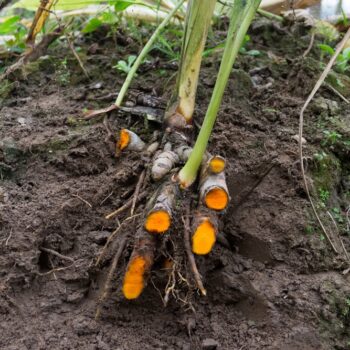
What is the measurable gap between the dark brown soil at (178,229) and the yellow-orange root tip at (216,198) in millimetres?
101

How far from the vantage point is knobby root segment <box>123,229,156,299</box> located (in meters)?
1.22

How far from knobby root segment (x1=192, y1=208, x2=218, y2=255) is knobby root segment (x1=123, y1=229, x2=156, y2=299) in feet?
0.32

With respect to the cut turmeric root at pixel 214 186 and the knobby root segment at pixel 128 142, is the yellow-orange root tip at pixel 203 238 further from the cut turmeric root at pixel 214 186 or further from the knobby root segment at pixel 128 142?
the knobby root segment at pixel 128 142

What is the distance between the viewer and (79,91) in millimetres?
1895

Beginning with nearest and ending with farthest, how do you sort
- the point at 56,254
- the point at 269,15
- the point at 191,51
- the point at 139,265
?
the point at 139,265 → the point at 56,254 → the point at 191,51 → the point at 269,15

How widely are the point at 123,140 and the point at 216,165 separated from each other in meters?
0.38

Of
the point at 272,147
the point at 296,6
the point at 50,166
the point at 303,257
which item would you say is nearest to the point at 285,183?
the point at 272,147

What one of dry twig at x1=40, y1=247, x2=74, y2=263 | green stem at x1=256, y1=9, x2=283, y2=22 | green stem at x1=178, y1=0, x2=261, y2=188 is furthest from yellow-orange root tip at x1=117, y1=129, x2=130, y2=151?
green stem at x1=256, y1=9, x2=283, y2=22

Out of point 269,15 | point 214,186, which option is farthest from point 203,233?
point 269,15

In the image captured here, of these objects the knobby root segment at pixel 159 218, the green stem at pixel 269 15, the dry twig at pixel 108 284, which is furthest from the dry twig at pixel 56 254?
the green stem at pixel 269 15

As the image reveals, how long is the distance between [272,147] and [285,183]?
0.14 metres

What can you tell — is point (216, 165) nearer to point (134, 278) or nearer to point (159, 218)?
point (159, 218)

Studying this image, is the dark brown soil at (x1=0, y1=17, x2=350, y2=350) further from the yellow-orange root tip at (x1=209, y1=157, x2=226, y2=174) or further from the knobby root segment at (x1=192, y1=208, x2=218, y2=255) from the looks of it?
the yellow-orange root tip at (x1=209, y1=157, x2=226, y2=174)

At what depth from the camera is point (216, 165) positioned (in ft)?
4.27
